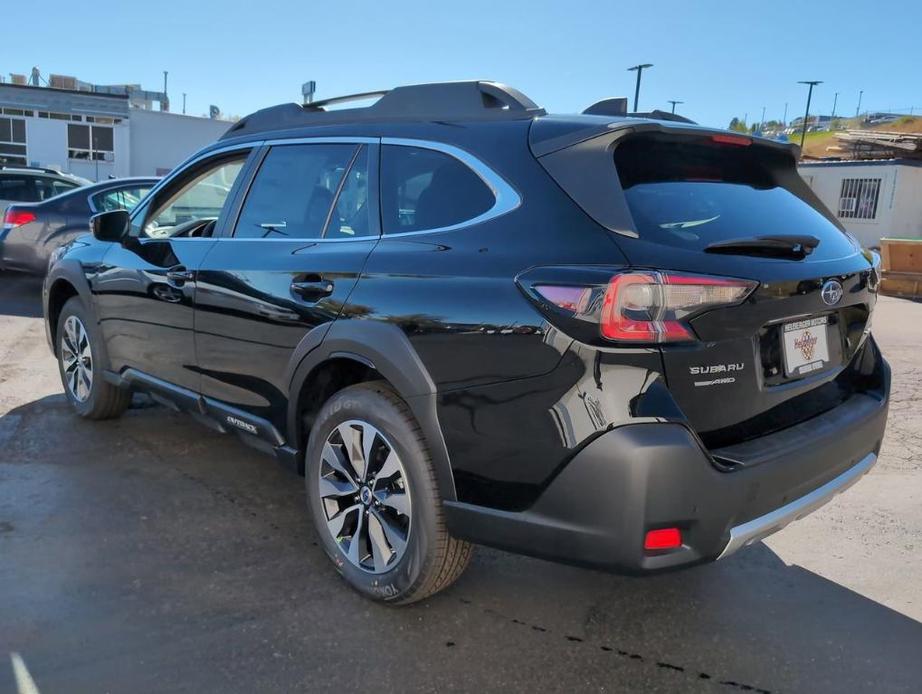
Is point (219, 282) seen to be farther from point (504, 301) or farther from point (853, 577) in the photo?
point (853, 577)

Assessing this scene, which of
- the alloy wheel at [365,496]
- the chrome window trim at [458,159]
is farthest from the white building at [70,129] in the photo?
the alloy wheel at [365,496]

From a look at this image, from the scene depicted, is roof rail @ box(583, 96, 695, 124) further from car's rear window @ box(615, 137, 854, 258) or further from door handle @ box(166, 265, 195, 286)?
door handle @ box(166, 265, 195, 286)

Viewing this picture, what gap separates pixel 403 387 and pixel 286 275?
855 mm

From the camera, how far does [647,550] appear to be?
227 centimetres

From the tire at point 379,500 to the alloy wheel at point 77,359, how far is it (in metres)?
2.37

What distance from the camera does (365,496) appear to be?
9.68ft

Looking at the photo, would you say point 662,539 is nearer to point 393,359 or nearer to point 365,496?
point 393,359

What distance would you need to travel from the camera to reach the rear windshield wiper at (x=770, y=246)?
2.40 metres

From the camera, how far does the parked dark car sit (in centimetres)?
915

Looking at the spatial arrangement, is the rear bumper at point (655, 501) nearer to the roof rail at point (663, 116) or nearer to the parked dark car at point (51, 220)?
the roof rail at point (663, 116)

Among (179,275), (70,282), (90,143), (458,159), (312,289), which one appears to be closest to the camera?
(458,159)

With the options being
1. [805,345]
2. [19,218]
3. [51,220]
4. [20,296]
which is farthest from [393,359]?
[20,296]

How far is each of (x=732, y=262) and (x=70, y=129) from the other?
34.5m

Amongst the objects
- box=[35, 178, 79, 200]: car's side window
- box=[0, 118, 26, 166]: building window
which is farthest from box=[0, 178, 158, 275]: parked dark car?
box=[0, 118, 26, 166]: building window
